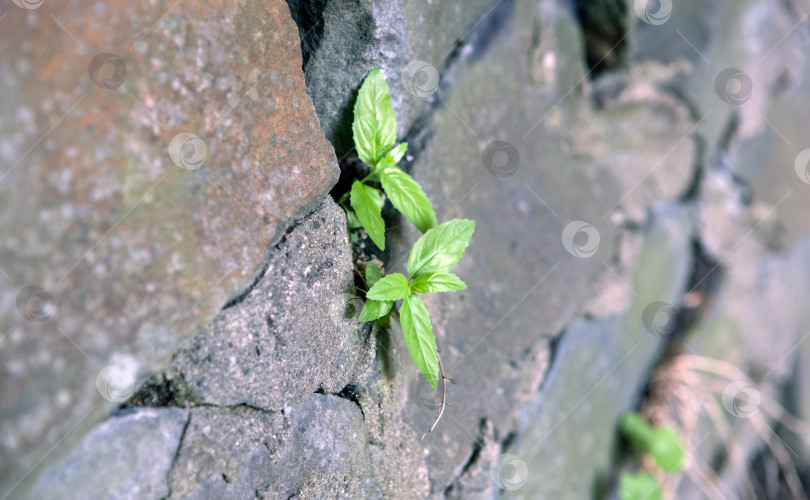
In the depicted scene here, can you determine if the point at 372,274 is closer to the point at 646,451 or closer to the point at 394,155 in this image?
the point at 394,155

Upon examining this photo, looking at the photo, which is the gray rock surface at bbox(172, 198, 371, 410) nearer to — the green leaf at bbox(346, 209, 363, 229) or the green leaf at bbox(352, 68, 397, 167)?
the green leaf at bbox(346, 209, 363, 229)

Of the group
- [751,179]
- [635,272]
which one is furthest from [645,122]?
[751,179]

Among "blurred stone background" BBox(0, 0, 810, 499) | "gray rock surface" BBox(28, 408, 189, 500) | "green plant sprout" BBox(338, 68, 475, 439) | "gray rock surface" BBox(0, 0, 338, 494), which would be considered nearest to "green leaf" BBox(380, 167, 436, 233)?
"green plant sprout" BBox(338, 68, 475, 439)

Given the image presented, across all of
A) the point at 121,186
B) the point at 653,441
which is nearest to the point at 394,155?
the point at 121,186

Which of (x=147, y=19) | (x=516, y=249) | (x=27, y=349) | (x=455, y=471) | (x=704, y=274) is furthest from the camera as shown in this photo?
(x=704, y=274)

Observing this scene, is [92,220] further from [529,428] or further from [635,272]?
[635,272]

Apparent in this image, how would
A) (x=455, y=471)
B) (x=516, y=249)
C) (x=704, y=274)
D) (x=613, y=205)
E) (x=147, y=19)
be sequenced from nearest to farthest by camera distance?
(x=147, y=19) < (x=455, y=471) < (x=516, y=249) < (x=613, y=205) < (x=704, y=274)

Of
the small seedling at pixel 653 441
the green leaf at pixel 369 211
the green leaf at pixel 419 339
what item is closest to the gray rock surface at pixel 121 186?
the green leaf at pixel 369 211
